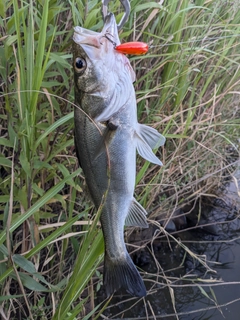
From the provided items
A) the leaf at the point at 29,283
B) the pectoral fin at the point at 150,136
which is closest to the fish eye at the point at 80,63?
the pectoral fin at the point at 150,136

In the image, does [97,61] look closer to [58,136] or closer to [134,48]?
[134,48]

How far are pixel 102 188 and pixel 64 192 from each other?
3.04 ft

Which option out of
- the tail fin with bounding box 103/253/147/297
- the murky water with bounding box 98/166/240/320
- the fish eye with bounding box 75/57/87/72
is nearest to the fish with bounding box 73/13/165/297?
the fish eye with bounding box 75/57/87/72

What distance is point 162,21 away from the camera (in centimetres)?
220

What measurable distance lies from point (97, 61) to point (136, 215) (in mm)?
452

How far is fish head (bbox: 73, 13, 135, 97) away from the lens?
1003 millimetres

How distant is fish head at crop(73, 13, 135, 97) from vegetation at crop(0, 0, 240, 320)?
261 mm

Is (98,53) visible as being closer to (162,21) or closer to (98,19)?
(98,19)

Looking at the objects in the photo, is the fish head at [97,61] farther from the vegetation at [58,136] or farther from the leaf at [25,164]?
the leaf at [25,164]

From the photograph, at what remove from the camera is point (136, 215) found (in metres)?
1.21

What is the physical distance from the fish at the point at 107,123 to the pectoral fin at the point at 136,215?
0.06 feet

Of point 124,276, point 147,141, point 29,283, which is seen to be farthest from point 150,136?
point 29,283

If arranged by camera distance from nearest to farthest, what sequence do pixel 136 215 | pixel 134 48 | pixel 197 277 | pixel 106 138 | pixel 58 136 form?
pixel 134 48, pixel 106 138, pixel 136 215, pixel 58 136, pixel 197 277

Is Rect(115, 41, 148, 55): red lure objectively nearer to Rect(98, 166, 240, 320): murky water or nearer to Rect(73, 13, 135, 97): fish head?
Rect(73, 13, 135, 97): fish head
